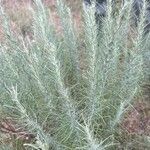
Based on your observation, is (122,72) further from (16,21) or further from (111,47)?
(16,21)

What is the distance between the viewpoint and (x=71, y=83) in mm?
2916

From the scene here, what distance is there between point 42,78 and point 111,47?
467mm

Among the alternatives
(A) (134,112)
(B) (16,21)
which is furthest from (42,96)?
(B) (16,21)

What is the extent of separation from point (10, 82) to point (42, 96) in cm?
23

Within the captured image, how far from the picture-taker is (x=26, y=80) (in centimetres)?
267

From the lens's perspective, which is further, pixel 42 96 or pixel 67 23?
pixel 67 23

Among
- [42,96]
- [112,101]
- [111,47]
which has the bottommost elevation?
[112,101]

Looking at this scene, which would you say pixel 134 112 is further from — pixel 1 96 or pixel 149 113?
pixel 1 96

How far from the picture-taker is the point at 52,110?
8.42 ft

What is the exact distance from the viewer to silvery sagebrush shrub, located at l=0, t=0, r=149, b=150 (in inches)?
94.0

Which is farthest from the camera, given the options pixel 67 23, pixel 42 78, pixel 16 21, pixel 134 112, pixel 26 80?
pixel 16 21

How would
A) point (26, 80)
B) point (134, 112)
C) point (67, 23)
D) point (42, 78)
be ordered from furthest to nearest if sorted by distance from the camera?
1. point (134, 112)
2. point (67, 23)
3. point (26, 80)
4. point (42, 78)

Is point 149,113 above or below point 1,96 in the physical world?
below

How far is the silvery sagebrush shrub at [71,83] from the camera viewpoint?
2.39 metres
